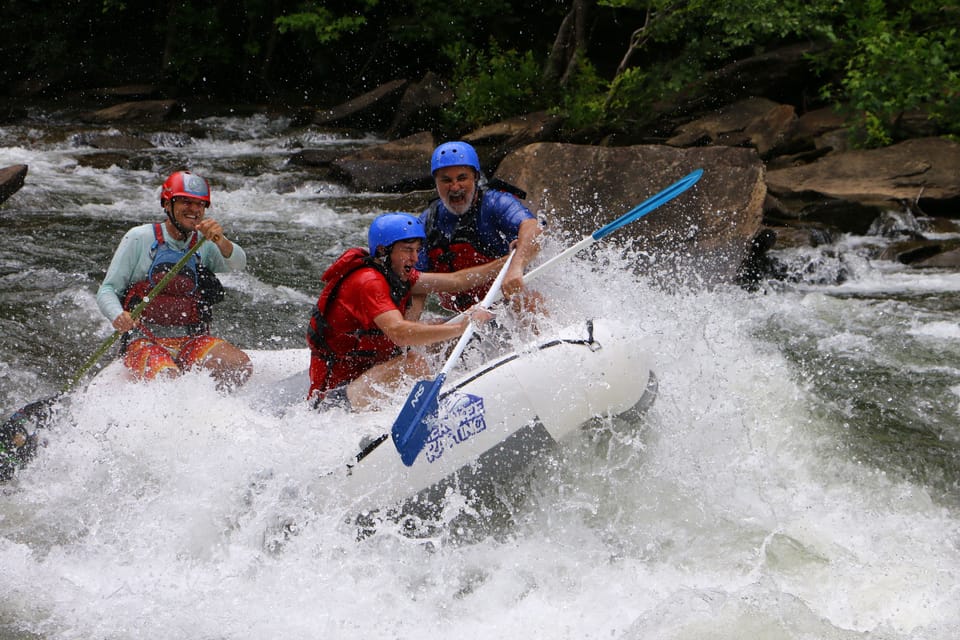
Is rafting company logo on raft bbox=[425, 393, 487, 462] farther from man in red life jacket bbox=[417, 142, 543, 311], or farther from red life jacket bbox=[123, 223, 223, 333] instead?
red life jacket bbox=[123, 223, 223, 333]

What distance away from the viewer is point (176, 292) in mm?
4844

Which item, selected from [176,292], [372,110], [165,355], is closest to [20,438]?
[165,355]

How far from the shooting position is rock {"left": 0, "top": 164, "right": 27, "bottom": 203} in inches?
361

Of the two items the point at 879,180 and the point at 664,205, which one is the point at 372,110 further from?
the point at 879,180

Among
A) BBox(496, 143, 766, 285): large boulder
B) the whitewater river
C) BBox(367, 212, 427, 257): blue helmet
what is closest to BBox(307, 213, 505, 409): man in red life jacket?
BBox(367, 212, 427, 257): blue helmet

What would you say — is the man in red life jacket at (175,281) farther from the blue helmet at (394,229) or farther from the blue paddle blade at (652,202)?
the blue paddle blade at (652,202)

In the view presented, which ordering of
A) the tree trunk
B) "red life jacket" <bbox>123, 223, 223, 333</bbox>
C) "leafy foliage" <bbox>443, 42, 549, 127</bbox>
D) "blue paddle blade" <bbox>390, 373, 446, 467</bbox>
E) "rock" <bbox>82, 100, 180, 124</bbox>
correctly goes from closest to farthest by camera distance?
"blue paddle blade" <bbox>390, 373, 446, 467</bbox> < "red life jacket" <bbox>123, 223, 223, 333</bbox> < "leafy foliage" <bbox>443, 42, 549, 127</bbox> < the tree trunk < "rock" <bbox>82, 100, 180, 124</bbox>

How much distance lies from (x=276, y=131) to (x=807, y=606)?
1205 centimetres

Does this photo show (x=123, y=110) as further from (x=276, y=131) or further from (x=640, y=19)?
(x=640, y=19)

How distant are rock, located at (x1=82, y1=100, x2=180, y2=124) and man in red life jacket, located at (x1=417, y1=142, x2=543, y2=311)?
1068 cm

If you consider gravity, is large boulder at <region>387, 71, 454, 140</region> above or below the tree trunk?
below

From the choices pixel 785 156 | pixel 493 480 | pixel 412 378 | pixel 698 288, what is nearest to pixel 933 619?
pixel 493 480

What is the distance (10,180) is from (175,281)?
5.33 metres

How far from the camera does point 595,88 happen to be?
12.2 meters
